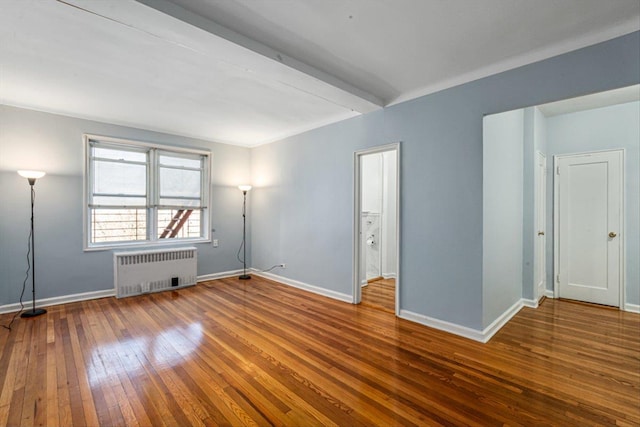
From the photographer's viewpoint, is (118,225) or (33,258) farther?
(118,225)

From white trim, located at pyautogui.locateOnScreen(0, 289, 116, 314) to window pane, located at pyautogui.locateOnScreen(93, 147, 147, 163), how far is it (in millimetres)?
2079

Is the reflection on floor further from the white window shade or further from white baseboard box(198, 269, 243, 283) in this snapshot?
the white window shade

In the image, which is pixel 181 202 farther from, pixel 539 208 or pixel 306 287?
pixel 539 208

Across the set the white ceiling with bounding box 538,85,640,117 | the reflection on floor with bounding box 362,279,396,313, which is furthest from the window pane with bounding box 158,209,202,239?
the white ceiling with bounding box 538,85,640,117

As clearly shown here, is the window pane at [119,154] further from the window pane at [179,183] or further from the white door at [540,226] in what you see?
the white door at [540,226]

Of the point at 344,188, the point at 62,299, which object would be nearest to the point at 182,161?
the point at 62,299

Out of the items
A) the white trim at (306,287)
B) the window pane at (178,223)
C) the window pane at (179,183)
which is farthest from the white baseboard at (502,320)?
the window pane at (179,183)

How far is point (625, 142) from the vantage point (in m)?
3.78

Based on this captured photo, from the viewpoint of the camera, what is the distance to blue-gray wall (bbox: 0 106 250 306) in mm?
3613

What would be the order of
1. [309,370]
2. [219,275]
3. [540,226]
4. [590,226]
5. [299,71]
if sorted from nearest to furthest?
[309,370] < [299,71] < [590,226] < [540,226] < [219,275]

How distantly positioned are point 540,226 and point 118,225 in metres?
6.55

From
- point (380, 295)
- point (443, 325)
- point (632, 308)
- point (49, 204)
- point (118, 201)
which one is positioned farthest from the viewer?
point (118, 201)

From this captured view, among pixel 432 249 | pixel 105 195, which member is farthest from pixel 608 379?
pixel 105 195

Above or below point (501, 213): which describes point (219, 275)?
below
